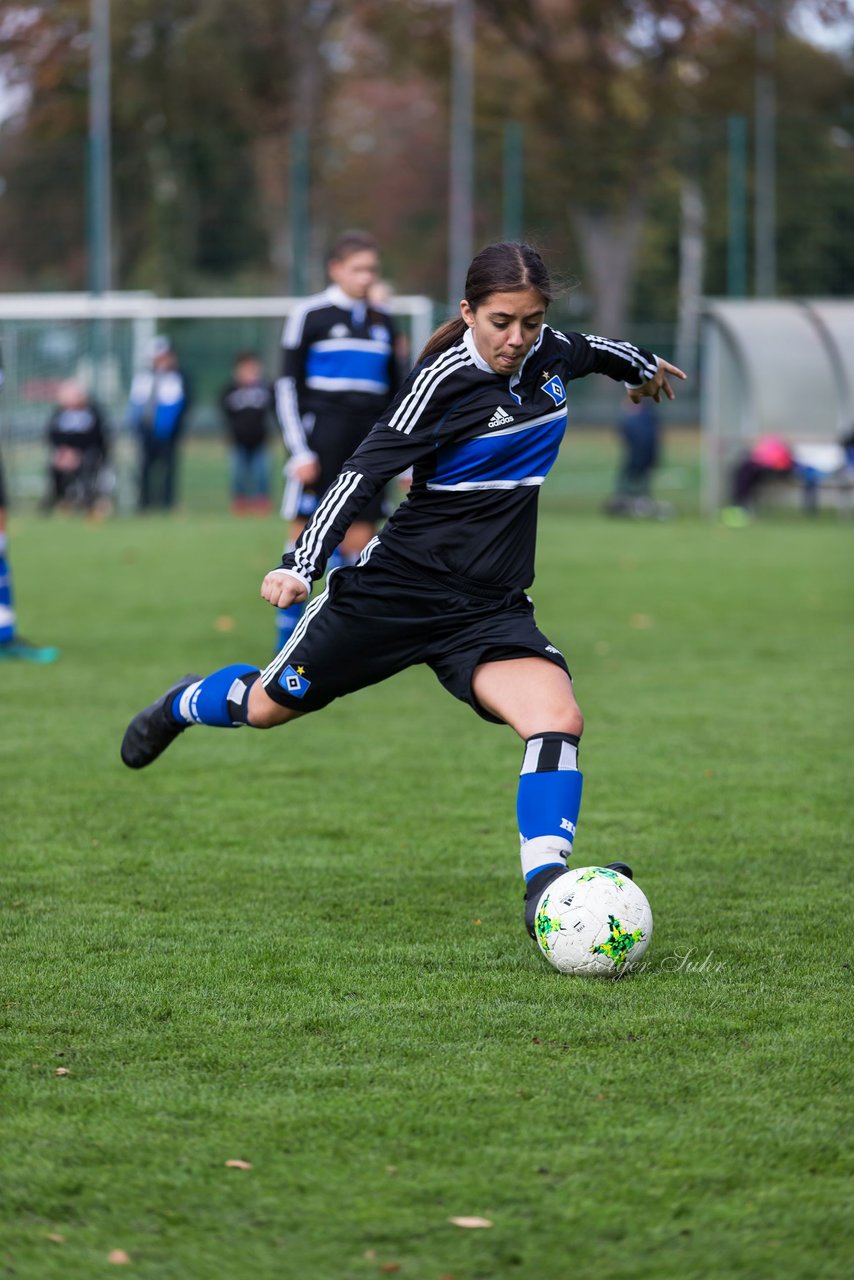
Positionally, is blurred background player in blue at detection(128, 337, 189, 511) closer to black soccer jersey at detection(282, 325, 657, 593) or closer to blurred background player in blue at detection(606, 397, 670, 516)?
blurred background player in blue at detection(606, 397, 670, 516)

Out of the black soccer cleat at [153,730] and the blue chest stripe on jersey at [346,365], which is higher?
the blue chest stripe on jersey at [346,365]

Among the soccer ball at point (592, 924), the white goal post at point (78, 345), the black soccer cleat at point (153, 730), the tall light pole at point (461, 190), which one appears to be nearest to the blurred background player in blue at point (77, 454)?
the white goal post at point (78, 345)

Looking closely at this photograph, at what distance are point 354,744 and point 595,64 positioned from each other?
33.7 metres

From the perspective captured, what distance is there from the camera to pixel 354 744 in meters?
8.25

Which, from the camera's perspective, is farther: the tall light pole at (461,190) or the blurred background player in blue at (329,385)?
the tall light pole at (461,190)

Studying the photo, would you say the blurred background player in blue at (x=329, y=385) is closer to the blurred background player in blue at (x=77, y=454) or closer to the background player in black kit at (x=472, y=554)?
the background player in black kit at (x=472, y=554)

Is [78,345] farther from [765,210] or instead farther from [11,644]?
[11,644]

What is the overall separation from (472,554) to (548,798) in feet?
2.29

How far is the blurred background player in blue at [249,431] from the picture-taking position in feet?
77.5

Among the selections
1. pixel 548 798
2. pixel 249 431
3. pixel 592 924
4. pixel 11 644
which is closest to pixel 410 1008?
pixel 592 924

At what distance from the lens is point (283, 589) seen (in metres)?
4.65

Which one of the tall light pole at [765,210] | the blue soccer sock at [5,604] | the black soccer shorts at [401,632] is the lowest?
the black soccer shorts at [401,632]

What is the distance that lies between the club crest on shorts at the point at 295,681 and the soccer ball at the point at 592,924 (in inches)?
38.1

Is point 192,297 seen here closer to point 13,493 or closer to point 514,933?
point 13,493
